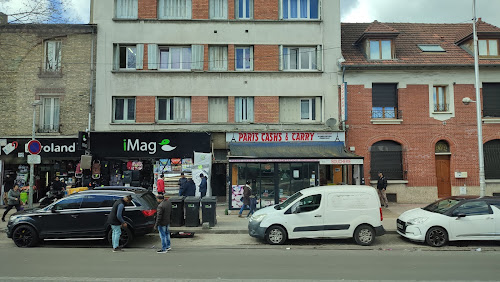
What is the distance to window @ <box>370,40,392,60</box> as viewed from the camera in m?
19.4

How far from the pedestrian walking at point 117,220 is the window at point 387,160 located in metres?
13.4

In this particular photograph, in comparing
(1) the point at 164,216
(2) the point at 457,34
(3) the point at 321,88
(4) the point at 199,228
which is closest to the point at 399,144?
(3) the point at 321,88

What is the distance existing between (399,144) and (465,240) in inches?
341

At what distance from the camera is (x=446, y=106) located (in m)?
19.0

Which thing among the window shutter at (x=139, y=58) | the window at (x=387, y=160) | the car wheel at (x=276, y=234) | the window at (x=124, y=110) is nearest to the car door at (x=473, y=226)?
the car wheel at (x=276, y=234)

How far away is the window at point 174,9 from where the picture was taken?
19.2 metres

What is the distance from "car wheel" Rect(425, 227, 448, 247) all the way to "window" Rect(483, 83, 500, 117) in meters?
11.7

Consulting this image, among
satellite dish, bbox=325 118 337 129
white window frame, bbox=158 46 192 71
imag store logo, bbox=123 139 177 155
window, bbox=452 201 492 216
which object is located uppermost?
white window frame, bbox=158 46 192 71

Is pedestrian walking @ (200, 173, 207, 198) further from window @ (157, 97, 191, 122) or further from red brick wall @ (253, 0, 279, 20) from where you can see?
red brick wall @ (253, 0, 279, 20)

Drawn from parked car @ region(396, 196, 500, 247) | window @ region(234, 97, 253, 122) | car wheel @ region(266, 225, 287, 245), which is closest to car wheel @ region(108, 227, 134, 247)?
car wheel @ region(266, 225, 287, 245)

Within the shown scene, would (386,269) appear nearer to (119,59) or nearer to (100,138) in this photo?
(100,138)

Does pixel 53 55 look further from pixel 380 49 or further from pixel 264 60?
pixel 380 49

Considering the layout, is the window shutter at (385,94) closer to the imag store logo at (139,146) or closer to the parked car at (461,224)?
the parked car at (461,224)

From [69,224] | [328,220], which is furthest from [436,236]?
[69,224]
